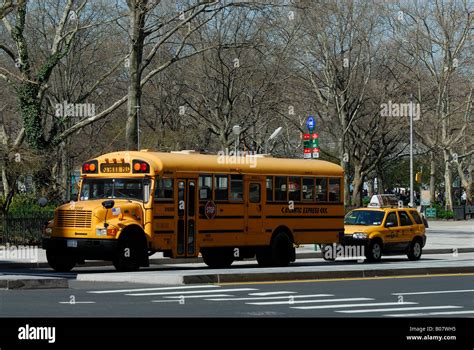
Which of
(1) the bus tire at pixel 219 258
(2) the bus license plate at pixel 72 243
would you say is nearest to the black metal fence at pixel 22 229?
(1) the bus tire at pixel 219 258

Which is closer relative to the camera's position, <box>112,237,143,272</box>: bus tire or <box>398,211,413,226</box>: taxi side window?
<box>112,237,143,272</box>: bus tire

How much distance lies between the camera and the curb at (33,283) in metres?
21.7

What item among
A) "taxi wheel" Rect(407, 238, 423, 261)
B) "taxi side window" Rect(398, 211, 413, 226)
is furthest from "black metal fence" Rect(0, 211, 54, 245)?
"taxi wheel" Rect(407, 238, 423, 261)

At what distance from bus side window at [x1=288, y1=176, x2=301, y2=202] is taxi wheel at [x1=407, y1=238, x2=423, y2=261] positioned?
586 cm

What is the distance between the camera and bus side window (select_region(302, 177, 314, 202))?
103 feet

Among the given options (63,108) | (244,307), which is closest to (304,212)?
(244,307)

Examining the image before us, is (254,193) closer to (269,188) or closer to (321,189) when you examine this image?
(269,188)

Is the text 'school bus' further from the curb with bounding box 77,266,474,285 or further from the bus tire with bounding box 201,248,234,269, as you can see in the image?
the curb with bounding box 77,266,474,285

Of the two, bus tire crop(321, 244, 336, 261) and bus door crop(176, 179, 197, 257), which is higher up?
bus door crop(176, 179, 197, 257)

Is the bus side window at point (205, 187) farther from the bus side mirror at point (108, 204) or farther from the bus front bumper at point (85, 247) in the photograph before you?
the bus front bumper at point (85, 247)

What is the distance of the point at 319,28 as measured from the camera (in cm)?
6366

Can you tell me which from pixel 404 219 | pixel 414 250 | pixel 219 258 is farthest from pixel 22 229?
pixel 414 250
